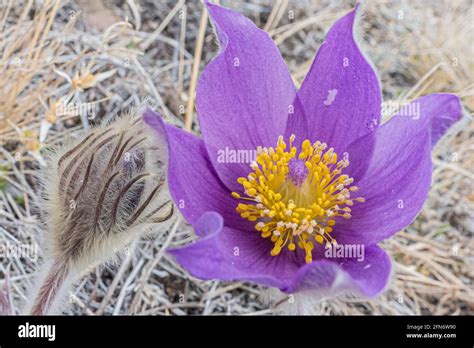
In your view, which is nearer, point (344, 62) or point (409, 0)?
point (344, 62)

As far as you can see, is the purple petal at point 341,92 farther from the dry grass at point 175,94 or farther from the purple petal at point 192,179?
the dry grass at point 175,94

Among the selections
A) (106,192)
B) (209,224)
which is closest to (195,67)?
(106,192)

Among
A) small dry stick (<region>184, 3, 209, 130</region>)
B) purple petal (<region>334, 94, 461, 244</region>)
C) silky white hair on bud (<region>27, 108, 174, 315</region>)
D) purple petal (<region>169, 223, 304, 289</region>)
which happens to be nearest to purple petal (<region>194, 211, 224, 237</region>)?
purple petal (<region>169, 223, 304, 289</region>)

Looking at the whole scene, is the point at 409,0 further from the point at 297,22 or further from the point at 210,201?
the point at 210,201

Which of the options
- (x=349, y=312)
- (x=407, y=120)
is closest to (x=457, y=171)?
(x=349, y=312)

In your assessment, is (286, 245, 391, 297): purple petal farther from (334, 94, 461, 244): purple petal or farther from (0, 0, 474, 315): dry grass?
(0, 0, 474, 315): dry grass
